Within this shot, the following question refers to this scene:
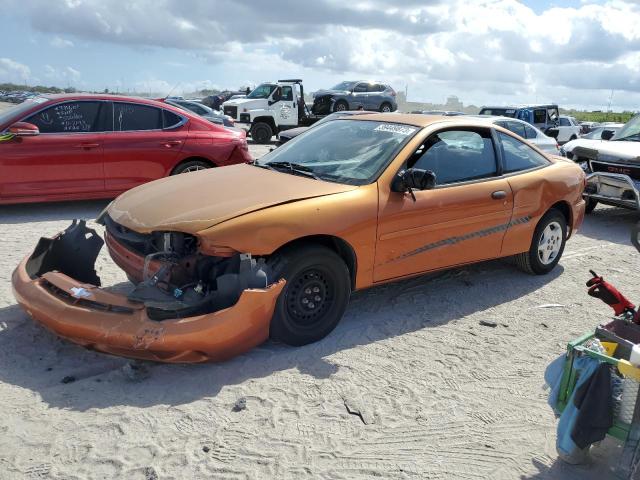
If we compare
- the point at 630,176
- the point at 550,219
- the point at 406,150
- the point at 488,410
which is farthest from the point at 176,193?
the point at 630,176

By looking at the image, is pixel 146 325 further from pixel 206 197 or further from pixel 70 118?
pixel 70 118

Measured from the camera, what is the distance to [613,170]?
873cm

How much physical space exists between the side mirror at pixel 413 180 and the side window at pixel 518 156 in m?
1.40

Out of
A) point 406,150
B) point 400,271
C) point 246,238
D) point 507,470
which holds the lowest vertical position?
point 507,470

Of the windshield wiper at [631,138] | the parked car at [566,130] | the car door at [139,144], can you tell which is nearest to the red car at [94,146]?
the car door at [139,144]

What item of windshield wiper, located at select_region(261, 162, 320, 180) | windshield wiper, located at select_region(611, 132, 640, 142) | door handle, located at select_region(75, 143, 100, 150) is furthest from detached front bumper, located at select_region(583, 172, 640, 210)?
door handle, located at select_region(75, 143, 100, 150)

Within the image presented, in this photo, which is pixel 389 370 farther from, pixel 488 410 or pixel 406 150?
pixel 406 150

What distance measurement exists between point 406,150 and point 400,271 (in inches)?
37.4

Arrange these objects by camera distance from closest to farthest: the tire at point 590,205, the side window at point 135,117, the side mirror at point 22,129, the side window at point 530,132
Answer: the side mirror at point 22,129 < the side window at point 135,117 < the tire at point 590,205 < the side window at point 530,132

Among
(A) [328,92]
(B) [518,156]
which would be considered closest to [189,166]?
(B) [518,156]

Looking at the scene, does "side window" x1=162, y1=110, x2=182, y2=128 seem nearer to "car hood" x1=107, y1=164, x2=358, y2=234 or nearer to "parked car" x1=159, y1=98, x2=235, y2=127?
"car hood" x1=107, y1=164, x2=358, y2=234

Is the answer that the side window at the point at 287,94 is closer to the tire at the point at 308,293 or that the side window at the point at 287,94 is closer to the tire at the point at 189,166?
the tire at the point at 189,166

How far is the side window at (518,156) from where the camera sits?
5559 millimetres

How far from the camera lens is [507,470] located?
308 centimetres
